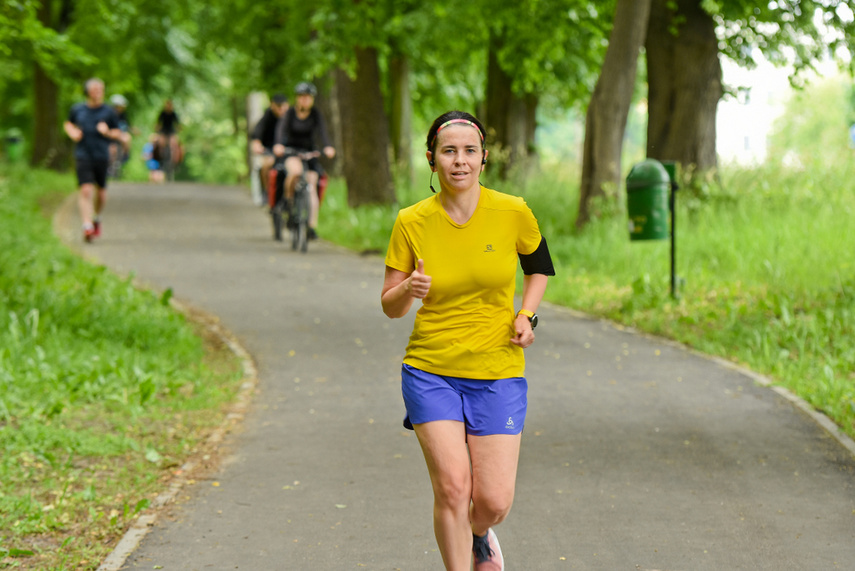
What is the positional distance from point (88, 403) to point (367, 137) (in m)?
12.3

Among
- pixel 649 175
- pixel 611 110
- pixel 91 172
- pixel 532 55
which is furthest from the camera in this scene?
pixel 532 55

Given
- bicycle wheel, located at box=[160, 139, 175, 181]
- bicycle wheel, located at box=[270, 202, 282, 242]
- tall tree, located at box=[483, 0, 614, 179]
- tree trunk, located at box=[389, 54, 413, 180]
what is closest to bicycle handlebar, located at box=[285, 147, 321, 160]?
bicycle wheel, located at box=[270, 202, 282, 242]

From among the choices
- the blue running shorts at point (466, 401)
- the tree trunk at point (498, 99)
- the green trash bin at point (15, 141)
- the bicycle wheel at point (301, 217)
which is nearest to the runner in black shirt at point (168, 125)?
the tree trunk at point (498, 99)

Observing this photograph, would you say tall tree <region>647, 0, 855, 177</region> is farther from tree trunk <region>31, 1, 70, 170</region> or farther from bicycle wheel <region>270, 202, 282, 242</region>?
tree trunk <region>31, 1, 70, 170</region>

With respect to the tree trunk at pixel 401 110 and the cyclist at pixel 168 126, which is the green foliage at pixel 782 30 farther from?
the cyclist at pixel 168 126

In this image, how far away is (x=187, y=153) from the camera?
5962 cm

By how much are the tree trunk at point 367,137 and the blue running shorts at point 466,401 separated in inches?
606

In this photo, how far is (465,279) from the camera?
3.70m

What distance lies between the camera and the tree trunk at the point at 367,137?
62.2ft

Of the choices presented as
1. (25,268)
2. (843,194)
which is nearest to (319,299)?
(25,268)

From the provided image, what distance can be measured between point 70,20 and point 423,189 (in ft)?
51.4

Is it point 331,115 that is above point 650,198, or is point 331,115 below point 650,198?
above

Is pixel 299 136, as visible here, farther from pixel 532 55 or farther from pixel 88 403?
pixel 88 403

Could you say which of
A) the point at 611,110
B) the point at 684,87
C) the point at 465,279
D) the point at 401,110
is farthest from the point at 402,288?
the point at 401,110
